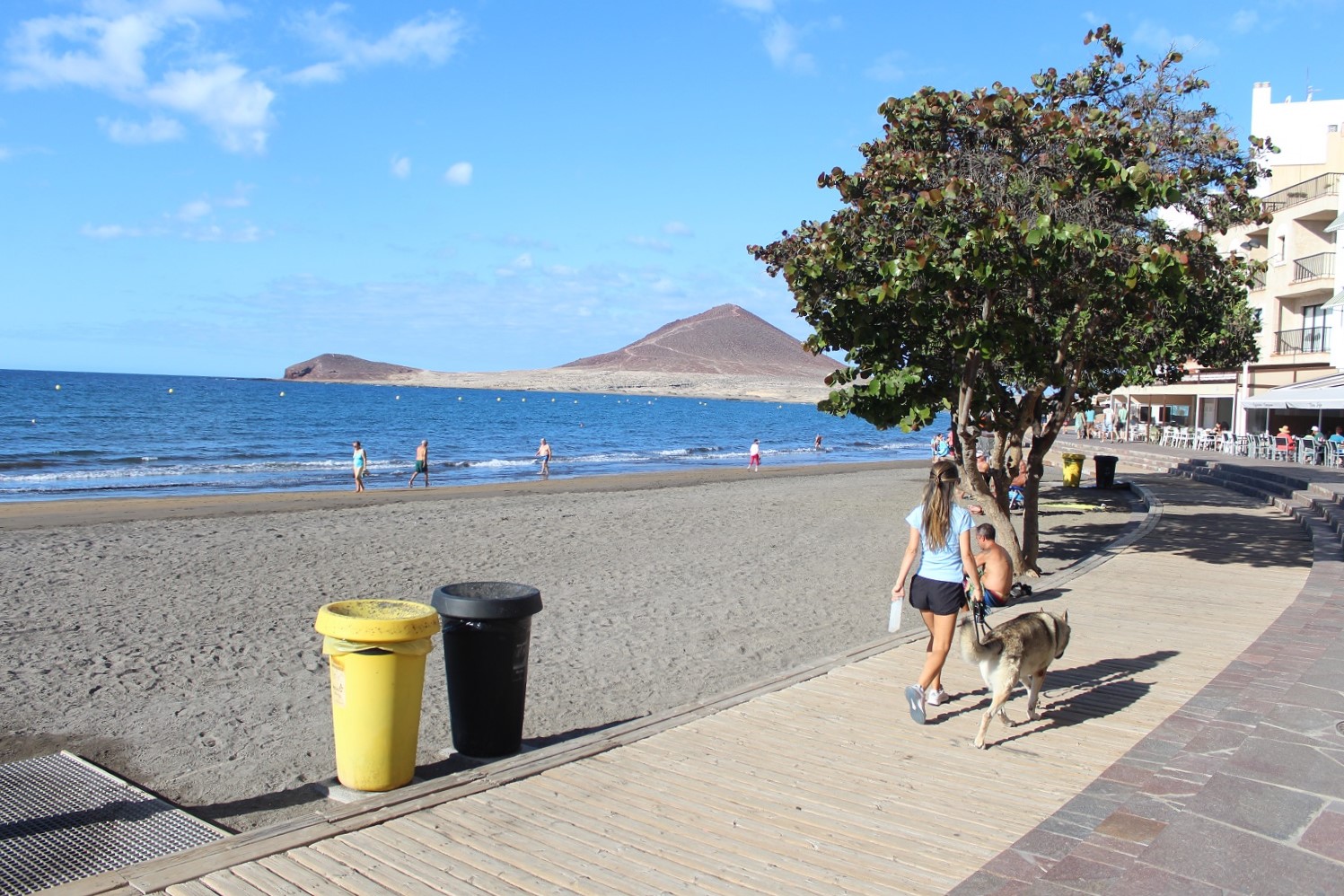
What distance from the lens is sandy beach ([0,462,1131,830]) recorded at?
21.7ft

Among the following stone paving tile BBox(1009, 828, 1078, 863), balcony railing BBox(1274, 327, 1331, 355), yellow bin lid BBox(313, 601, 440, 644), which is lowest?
stone paving tile BBox(1009, 828, 1078, 863)

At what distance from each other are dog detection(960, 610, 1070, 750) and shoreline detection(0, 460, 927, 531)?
660 inches

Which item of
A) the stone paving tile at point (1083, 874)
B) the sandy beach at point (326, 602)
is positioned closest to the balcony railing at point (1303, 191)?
the sandy beach at point (326, 602)

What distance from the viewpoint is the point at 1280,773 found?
4344mm

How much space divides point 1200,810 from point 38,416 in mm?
73002

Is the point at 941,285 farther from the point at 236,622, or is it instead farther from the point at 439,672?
the point at 236,622

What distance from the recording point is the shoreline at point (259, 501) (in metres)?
19.4

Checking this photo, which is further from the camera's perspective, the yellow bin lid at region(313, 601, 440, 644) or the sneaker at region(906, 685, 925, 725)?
the sneaker at region(906, 685, 925, 725)

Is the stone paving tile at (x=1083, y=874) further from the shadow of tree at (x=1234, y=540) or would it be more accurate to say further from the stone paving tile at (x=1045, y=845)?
the shadow of tree at (x=1234, y=540)

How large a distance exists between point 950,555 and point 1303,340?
121 feet

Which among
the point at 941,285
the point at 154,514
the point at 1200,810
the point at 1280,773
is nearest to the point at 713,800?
the point at 1200,810

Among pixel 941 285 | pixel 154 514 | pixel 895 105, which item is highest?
pixel 895 105

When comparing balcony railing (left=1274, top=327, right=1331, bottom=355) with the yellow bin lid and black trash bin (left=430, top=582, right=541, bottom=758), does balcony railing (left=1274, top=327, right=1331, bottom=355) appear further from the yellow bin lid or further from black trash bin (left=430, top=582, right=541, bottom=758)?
the yellow bin lid

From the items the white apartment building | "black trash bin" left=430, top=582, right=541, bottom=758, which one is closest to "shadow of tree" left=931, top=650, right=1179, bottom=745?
"black trash bin" left=430, top=582, right=541, bottom=758
